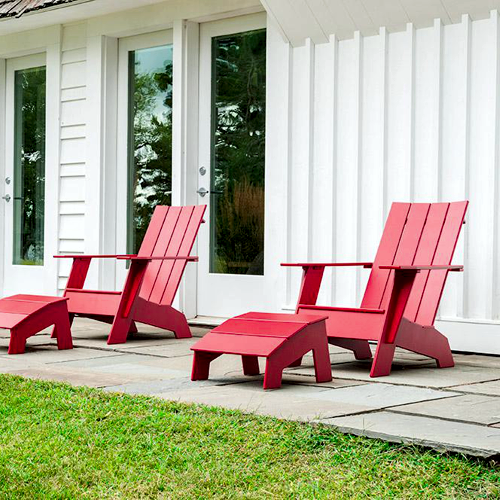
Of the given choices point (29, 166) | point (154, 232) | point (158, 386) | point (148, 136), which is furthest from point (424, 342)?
point (29, 166)

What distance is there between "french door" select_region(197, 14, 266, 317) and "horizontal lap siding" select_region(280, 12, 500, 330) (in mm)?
584

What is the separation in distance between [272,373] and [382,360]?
0.75 meters

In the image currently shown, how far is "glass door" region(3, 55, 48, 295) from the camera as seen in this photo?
8.83 m

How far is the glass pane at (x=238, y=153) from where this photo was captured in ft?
23.3

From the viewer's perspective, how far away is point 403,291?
4586 millimetres

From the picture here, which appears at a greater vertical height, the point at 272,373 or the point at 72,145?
the point at 72,145

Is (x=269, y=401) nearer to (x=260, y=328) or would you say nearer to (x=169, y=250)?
(x=260, y=328)

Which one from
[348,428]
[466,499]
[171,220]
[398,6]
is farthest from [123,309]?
[466,499]

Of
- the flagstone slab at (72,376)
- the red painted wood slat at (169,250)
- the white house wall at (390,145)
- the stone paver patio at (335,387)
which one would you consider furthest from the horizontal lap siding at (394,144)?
the flagstone slab at (72,376)

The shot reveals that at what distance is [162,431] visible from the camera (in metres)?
3.18

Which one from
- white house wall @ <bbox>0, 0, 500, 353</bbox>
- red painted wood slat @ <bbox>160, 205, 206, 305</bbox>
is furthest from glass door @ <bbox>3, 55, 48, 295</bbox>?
red painted wood slat @ <bbox>160, 205, 206, 305</bbox>

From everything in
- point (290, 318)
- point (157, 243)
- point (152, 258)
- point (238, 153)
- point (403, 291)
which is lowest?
point (290, 318)

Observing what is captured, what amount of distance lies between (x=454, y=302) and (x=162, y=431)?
119 inches

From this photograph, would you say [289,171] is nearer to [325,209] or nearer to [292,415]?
[325,209]
